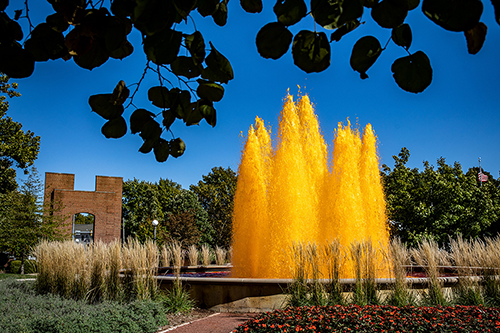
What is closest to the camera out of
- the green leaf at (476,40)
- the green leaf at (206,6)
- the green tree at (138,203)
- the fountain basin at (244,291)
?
the green leaf at (476,40)

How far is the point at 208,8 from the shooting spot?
1.15 metres

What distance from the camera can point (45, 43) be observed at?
1256mm

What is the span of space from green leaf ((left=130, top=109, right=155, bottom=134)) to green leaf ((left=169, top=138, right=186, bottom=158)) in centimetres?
20

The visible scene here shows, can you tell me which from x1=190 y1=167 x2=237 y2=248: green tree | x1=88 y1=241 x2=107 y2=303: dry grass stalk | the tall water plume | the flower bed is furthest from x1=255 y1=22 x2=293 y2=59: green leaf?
x1=190 y1=167 x2=237 y2=248: green tree

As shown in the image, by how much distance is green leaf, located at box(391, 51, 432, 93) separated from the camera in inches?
36.8

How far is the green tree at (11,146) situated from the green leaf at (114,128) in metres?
19.5

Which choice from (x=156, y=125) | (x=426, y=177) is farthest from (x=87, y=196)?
(x=156, y=125)

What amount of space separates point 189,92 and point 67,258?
7.86m

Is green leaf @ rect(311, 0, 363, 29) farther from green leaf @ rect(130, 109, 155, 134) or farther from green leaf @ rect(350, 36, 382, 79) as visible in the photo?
green leaf @ rect(130, 109, 155, 134)

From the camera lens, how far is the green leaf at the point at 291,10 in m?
0.95

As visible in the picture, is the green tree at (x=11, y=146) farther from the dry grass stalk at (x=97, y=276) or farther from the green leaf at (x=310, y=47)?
the green leaf at (x=310, y=47)

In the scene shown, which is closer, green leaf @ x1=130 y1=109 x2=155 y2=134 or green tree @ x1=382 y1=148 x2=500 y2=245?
green leaf @ x1=130 y1=109 x2=155 y2=134

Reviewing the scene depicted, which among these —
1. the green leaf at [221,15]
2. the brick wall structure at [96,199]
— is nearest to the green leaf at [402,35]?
the green leaf at [221,15]

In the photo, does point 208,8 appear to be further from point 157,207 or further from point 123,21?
point 157,207
